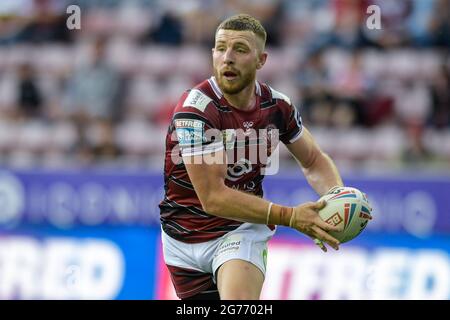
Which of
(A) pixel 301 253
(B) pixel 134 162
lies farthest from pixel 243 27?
(B) pixel 134 162

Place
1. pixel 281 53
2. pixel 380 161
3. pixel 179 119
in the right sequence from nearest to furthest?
pixel 179 119
pixel 380 161
pixel 281 53

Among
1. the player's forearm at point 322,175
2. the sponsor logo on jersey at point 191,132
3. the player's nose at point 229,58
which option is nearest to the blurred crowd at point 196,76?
the player's forearm at point 322,175

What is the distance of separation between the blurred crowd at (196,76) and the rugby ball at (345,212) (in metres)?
6.10

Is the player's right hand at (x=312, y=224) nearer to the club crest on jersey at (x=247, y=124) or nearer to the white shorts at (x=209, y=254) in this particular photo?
the white shorts at (x=209, y=254)

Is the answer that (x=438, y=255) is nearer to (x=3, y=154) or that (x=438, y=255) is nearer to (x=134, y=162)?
(x=134, y=162)

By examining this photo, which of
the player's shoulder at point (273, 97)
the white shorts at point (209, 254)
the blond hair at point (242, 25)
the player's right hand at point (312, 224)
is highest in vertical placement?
the blond hair at point (242, 25)

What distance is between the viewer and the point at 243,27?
6793 mm

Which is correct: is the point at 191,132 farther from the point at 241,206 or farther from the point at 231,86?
the point at 241,206

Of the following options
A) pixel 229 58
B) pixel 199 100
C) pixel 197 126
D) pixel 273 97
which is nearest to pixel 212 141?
pixel 197 126

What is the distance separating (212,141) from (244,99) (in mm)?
467

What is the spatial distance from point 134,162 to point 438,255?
14.4 ft

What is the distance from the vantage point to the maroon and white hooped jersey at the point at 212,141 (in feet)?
21.7

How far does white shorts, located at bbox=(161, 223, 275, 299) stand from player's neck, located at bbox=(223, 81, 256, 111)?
0.81 m

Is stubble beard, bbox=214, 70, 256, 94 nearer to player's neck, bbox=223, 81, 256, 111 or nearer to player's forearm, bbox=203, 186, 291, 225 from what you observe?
player's neck, bbox=223, 81, 256, 111
